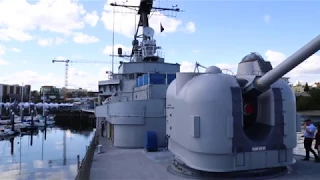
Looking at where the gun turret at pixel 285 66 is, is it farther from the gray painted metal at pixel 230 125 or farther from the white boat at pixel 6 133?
the white boat at pixel 6 133

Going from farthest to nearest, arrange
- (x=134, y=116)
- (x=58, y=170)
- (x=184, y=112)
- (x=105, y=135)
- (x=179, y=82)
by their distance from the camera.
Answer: (x=105, y=135), (x=58, y=170), (x=134, y=116), (x=179, y=82), (x=184, y=112)

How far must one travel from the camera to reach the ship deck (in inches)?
289

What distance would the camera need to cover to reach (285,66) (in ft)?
20.0

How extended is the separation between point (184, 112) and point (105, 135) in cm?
1284

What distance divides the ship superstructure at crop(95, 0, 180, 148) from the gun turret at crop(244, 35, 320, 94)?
696cm

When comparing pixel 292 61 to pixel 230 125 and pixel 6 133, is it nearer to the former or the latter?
pixel 230 125

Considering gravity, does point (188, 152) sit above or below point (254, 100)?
below

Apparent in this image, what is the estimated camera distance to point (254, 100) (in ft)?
25.5

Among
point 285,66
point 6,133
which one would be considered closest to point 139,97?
point 285,66

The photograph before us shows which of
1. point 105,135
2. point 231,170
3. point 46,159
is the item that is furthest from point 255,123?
point 46,159

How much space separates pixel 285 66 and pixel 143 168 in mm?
4644

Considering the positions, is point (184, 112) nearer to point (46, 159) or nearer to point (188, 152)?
point (188, 152)

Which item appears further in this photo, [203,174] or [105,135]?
[105,135]

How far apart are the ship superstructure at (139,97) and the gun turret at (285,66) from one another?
22.8ft
